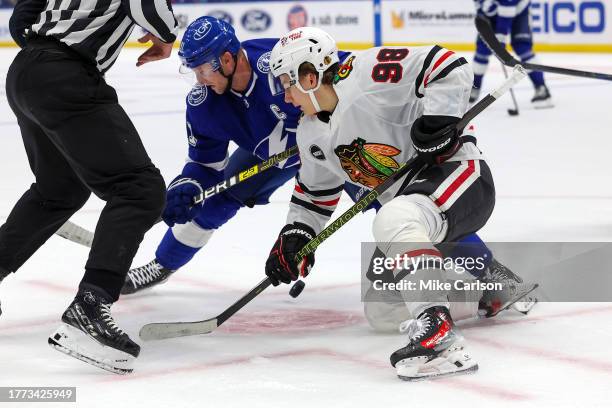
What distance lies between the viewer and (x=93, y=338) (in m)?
2.42

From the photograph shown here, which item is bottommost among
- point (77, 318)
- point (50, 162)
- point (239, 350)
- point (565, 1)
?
point (565, 1)

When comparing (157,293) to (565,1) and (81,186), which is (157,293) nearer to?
(81,186)

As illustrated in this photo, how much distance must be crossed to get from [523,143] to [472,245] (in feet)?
11.0

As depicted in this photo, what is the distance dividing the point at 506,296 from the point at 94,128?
1103 millimetres

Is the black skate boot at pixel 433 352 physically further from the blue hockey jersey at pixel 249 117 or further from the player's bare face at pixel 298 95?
the blue hockey jersey at pixel 249 117

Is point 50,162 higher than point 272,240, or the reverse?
point 50,162

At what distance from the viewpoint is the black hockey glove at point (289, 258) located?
108 inches

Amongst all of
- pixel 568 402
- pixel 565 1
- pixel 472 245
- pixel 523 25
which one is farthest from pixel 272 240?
pixel 565 1

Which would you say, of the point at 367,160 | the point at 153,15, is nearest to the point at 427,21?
the point at 367,160

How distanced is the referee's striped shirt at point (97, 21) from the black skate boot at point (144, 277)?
850mm

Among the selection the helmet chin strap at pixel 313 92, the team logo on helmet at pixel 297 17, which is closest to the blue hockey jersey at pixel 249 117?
the helmet chin strap at pixel 313 92

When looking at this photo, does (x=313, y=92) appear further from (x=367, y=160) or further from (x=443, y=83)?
(x=443, y=83)

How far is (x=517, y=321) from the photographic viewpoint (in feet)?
9.27

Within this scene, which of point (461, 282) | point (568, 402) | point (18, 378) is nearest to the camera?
point (568, 402)
